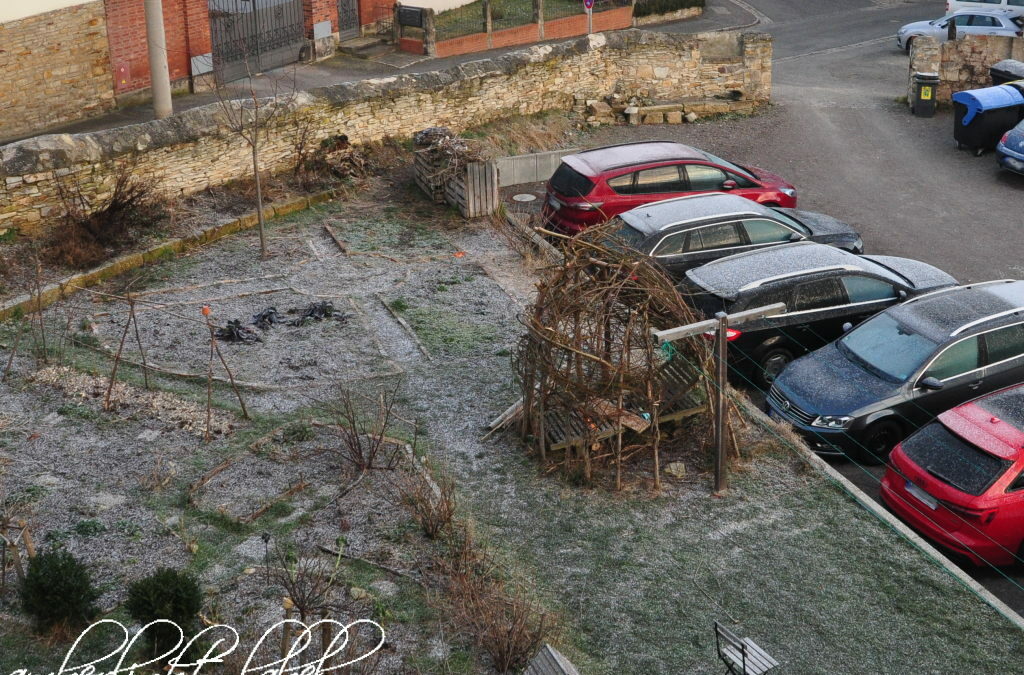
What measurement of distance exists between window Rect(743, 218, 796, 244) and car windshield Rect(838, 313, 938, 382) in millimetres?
2701

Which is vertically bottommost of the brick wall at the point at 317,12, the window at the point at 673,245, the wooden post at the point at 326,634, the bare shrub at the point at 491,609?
the bare shrub at the point at 491,609

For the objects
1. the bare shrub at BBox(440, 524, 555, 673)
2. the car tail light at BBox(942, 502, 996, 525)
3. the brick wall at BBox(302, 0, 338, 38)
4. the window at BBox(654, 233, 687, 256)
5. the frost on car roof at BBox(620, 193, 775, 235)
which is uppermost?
the brick wall at BBox(302, 0, 338, 38)

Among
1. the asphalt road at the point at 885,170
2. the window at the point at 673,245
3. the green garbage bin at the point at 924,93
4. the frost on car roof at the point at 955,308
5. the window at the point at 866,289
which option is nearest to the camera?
the frost on car roof at the point at 955,308

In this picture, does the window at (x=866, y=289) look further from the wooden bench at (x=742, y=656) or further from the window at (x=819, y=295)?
the wooden bench at (x=742, y=656)

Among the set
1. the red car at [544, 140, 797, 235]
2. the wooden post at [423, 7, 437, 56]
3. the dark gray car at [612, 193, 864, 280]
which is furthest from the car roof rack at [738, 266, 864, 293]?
the wooden post at [423, 7, 437, 56]

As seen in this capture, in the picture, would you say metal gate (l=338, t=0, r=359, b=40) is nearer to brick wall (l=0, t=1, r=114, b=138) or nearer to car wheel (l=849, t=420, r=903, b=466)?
brick wall (l=0, t=1, r=114, b=138)

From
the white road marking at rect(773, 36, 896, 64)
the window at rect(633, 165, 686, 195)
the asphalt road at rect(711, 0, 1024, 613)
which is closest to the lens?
the window at rect(633, 165, 686, 195)

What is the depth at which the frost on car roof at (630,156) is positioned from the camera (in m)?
17.2

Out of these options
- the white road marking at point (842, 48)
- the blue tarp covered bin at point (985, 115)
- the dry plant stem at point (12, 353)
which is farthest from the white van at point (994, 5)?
the dry plant stem at point (12, 353)

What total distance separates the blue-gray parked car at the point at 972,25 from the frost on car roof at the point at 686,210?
15751 mm

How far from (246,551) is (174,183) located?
864 centimetres

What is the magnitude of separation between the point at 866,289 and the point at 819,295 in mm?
611

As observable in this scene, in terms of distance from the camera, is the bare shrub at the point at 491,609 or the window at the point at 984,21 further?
the window at the point at 984,21

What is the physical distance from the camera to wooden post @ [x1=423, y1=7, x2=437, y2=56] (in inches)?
1078
